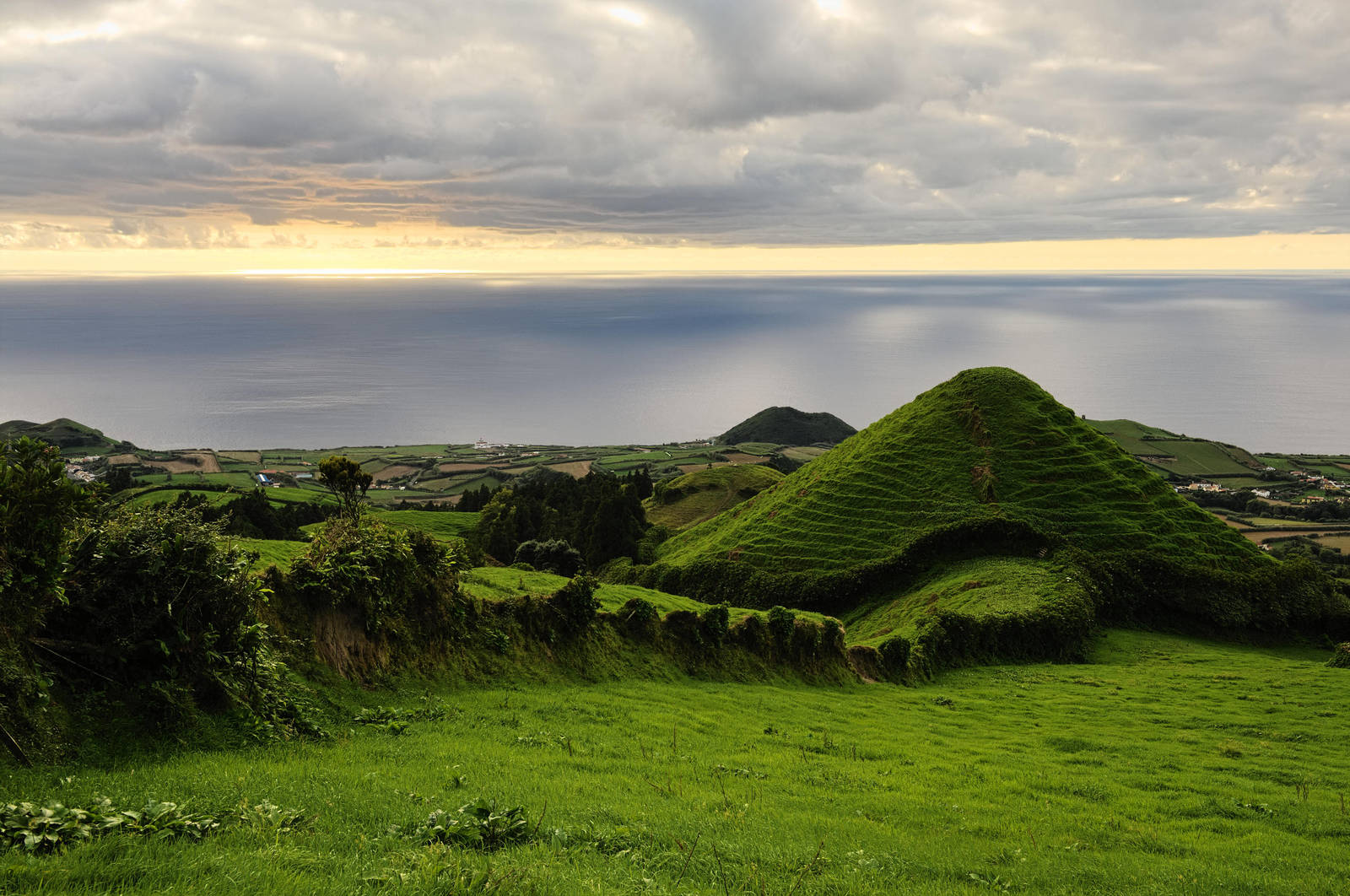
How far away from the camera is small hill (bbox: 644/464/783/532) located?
8656 cm

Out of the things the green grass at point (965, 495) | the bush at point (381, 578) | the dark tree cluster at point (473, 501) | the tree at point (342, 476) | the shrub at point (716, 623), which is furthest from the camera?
the dark tree cluster at point (473, 501)

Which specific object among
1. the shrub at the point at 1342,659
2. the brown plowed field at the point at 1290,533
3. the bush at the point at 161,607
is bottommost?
the brown plowed field at the point at 1290,533

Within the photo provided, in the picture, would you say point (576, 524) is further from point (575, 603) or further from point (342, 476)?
point (575, 603)

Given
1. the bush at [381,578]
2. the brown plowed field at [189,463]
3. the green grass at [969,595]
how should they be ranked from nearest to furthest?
1. the bush at [381,578]
2. the green grass at [969,595]
3. the brown plowed field at [189,463]

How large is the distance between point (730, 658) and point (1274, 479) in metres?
156

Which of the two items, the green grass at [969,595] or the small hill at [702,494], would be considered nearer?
the green grass at [969,595]

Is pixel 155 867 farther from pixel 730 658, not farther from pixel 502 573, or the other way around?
pixel 502 573

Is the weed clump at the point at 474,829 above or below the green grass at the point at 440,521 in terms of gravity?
above

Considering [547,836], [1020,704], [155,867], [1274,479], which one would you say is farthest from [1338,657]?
[1274,479]

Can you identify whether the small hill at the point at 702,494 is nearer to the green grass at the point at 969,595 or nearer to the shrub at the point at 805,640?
the green grass at the point at 969,595

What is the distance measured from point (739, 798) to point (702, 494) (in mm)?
79167

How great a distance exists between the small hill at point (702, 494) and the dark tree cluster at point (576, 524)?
7721 mm

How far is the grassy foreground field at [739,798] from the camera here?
8.34 m

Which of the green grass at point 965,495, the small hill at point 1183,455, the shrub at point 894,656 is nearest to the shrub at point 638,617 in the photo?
the shrub at point 894,656
